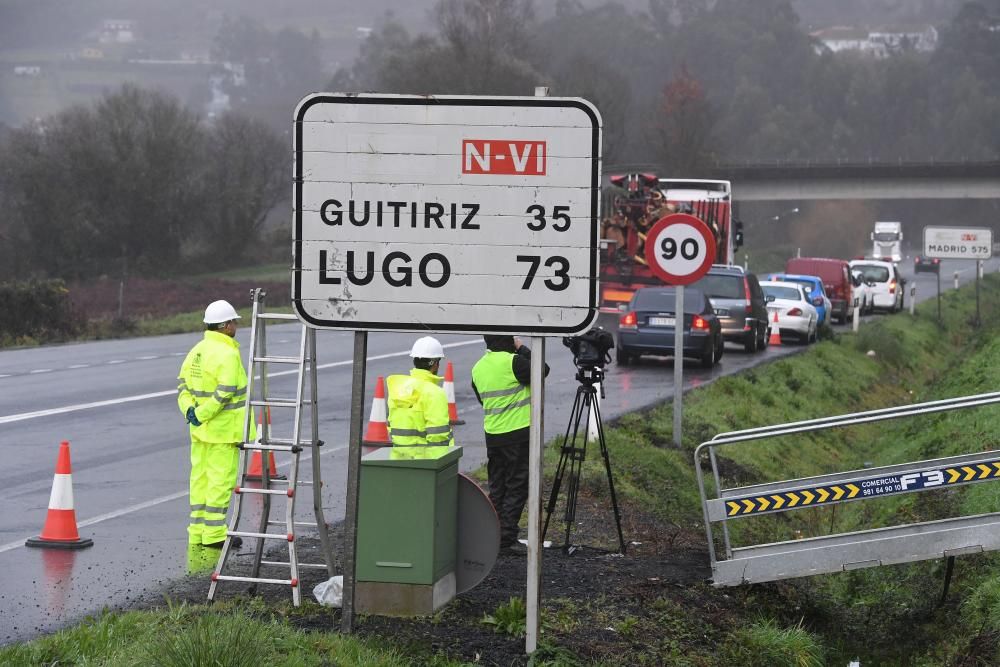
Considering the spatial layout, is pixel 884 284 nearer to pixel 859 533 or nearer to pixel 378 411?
pixel 378 411

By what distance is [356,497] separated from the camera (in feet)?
23.9

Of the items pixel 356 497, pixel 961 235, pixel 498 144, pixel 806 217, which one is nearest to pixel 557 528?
pixel 356 497

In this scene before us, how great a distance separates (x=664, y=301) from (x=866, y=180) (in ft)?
245

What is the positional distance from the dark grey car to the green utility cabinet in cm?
2233

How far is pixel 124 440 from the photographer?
1680 cm

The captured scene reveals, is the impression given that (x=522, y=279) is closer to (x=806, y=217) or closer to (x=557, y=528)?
(x=557, y=528)

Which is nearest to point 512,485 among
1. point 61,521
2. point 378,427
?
point 61,521

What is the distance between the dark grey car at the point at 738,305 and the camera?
30.3m

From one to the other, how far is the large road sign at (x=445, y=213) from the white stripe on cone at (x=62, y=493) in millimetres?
4167

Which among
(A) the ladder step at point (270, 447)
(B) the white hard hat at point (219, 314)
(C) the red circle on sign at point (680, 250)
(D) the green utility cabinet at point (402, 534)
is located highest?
(C) the red circle on sign at point (680, 250)

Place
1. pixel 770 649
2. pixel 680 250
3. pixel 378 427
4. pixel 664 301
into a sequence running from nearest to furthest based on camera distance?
pixel 770 649 → pixel 680 250 → pixel 378 427 → pixel 664 301

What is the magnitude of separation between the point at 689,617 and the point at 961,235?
33.6 meters

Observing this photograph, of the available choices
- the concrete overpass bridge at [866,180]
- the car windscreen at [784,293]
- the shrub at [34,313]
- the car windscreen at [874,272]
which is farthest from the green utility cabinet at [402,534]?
the concrete overpass bridge at [866,180]

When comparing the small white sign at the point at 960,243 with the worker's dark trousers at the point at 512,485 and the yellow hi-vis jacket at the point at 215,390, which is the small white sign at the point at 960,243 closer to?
the worker's dark trousers at the point at 512,485
